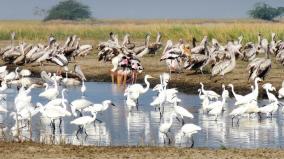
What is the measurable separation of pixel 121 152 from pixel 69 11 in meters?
96.8

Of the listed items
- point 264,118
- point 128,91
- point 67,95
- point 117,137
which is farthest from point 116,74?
point 117,137

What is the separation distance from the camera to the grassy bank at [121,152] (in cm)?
1083

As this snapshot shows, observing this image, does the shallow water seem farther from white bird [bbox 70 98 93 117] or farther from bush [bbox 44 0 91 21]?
bush [bbox 44 0 91 21]

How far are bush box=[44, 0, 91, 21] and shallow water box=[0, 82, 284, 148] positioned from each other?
87.8 metres

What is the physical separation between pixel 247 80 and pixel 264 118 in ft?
20.6

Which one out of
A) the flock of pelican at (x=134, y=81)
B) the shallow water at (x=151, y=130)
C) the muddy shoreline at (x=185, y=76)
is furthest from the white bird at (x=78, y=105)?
the muddy shoreline at (x=185, y=76)

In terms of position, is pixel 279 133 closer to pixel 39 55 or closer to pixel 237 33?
pixel 39 55

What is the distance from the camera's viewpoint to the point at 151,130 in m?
14.7

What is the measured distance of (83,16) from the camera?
356 feet

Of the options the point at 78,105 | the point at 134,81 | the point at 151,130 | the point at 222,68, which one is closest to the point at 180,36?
the point at 134,81

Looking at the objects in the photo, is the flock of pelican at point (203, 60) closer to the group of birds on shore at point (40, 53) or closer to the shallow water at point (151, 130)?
Result: the group of birds on shore at point (40, 53)

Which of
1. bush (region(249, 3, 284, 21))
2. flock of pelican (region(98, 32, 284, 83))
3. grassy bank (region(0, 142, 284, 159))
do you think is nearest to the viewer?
grassy bank (region(0, 142, 284, 159))

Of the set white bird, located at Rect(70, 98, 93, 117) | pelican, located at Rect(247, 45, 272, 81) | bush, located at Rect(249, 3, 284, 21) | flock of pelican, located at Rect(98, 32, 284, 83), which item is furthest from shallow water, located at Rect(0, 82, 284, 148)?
bush, located at Rect(249, 3, 284, 21)

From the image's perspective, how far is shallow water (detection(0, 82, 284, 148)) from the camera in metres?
13.1
